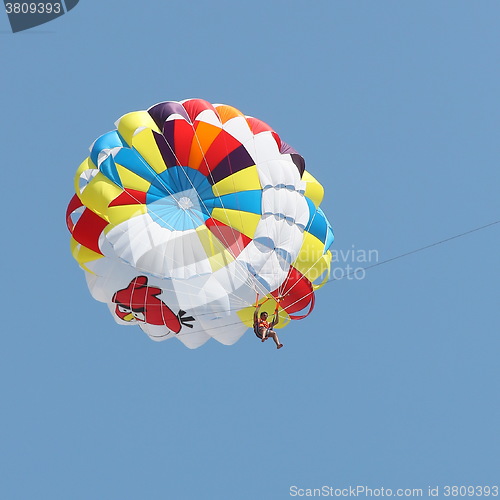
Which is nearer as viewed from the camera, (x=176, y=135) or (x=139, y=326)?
(x=176, y=135)

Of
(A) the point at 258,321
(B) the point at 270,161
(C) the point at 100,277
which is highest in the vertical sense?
(B) the point at 270,161

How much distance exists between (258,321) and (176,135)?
3470 mm

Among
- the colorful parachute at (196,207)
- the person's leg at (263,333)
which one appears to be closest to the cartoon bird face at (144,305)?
the colorful parachute at (196,207)

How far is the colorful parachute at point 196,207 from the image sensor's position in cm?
1702

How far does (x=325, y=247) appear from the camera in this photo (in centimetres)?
1831

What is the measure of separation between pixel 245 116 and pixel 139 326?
4440mm

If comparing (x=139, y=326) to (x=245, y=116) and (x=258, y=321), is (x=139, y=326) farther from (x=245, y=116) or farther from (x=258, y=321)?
(x=245, y=116)

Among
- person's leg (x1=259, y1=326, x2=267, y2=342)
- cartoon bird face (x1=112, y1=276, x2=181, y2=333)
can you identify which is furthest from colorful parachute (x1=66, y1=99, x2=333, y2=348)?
person's leg (x1=259, y1=326, x2=267, y2=342)

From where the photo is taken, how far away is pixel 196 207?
17.5 m

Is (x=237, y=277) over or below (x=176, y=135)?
below

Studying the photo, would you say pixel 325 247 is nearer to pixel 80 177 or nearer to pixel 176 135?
pixel 176 135

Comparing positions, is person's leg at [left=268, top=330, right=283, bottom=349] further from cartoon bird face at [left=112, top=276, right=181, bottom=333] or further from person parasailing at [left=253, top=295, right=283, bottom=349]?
cartoon bird face at [left=112, top=276, right=181, bottom=333]

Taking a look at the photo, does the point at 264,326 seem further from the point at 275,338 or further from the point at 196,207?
the point at 196,207

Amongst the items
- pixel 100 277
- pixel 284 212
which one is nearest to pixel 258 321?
pixel 284 212
